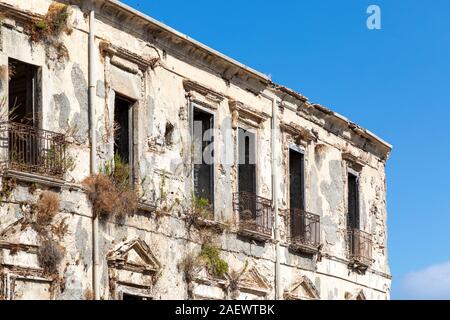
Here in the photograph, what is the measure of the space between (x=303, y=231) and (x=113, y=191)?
6.90 meters

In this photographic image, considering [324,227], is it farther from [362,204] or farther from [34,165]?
[34,165]

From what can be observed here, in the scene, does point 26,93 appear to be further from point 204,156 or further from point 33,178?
point 204,156

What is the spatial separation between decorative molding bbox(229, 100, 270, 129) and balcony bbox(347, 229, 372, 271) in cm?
454

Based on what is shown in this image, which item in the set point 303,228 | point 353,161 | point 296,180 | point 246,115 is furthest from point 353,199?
point 246,115

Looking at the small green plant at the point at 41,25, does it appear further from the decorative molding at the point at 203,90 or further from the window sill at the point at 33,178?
the decorative molding at the point at 203,90

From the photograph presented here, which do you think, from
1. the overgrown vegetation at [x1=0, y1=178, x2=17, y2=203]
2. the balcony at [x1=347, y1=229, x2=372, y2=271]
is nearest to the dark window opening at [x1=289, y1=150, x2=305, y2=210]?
the balcony at [x1=347, y1=229, x2=372, y2=271]

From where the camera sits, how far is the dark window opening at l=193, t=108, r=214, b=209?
2031 cm

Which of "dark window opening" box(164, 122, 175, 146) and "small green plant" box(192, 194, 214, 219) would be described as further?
"small green plant" box(192, 194, 214, 219)

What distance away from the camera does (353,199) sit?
26250 millimetres

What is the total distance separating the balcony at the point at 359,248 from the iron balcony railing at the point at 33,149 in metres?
10.6

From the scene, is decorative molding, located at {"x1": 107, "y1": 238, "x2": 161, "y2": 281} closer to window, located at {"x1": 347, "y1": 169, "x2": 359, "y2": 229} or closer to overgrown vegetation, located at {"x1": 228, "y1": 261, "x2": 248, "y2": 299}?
overgrown vegetation, located at {"x1": 228, "y1": 261, "x2": 248, "y2": 299}

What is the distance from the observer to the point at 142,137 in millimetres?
18469

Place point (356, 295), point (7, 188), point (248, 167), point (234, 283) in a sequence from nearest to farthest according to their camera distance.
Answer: point (7, 188)
point (234, 283)
point (248, 167)
point (356, 295)

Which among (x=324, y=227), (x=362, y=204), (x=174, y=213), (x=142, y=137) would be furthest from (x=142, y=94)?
(x=362, y=204)
